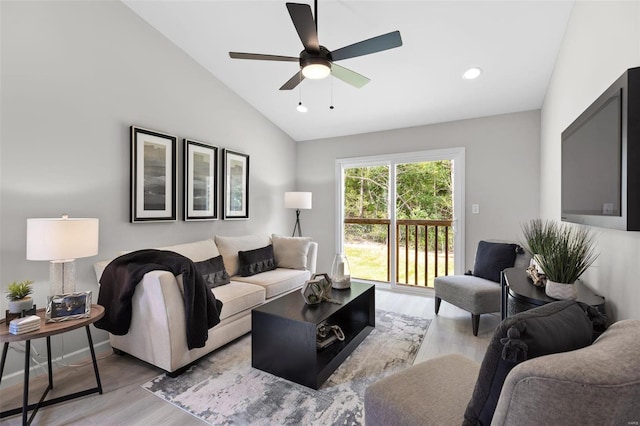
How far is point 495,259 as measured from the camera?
2.98 metres

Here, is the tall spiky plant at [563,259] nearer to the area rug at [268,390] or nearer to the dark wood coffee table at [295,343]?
the area rug at [268,390]

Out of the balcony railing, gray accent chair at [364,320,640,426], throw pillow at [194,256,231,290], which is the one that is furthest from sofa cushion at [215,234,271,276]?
gray accent chair at [364,320,640,426]

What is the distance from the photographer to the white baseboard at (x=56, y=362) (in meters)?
1.95

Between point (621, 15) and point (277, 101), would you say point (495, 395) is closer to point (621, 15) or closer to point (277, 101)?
point (621, 15)

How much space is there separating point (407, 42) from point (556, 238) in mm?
1952

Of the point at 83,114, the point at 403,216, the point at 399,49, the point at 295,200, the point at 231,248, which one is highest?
the point at 399,49

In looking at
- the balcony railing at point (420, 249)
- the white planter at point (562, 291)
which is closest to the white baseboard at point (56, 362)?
the white planter at point (562, 291)

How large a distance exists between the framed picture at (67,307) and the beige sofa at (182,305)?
11.1 inches

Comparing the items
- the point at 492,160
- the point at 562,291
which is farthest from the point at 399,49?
the point at 562,291

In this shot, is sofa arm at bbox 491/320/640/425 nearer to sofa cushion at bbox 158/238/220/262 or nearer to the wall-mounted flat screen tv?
the wall-mounted flat screen tv

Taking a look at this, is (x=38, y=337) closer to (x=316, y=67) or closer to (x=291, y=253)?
(x=316, y=67)

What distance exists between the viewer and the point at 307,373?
6.25 feet

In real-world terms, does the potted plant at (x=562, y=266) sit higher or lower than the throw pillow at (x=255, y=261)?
higher

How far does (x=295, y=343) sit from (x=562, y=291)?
1598mm
